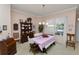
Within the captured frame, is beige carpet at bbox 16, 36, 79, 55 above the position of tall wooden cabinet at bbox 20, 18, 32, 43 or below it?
below

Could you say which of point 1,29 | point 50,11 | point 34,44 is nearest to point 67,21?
point 50,11

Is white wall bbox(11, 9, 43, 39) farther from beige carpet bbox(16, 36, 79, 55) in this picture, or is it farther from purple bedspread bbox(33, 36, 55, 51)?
beige carpet bbox(16, 36, 79, 55)

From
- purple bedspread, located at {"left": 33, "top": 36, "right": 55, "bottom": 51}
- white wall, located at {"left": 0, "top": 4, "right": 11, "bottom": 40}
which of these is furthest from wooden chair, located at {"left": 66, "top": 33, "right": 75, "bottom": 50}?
white wall, located at {"left": 0, "top": 4, "right": 11, "bottom": 40}

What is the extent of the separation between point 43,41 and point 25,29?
51 centimetres

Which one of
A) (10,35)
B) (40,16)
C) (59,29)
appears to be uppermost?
(40,16)

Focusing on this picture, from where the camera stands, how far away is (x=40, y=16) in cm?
190

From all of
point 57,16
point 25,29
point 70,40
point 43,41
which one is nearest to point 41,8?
point 57,16

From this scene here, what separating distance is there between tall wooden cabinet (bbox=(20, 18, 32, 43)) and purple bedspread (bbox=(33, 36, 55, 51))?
226mm

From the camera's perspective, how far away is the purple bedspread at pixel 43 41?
1.84 meters

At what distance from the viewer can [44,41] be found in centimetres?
189

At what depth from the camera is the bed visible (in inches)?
72.4

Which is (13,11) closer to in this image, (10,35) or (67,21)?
(10,35)
